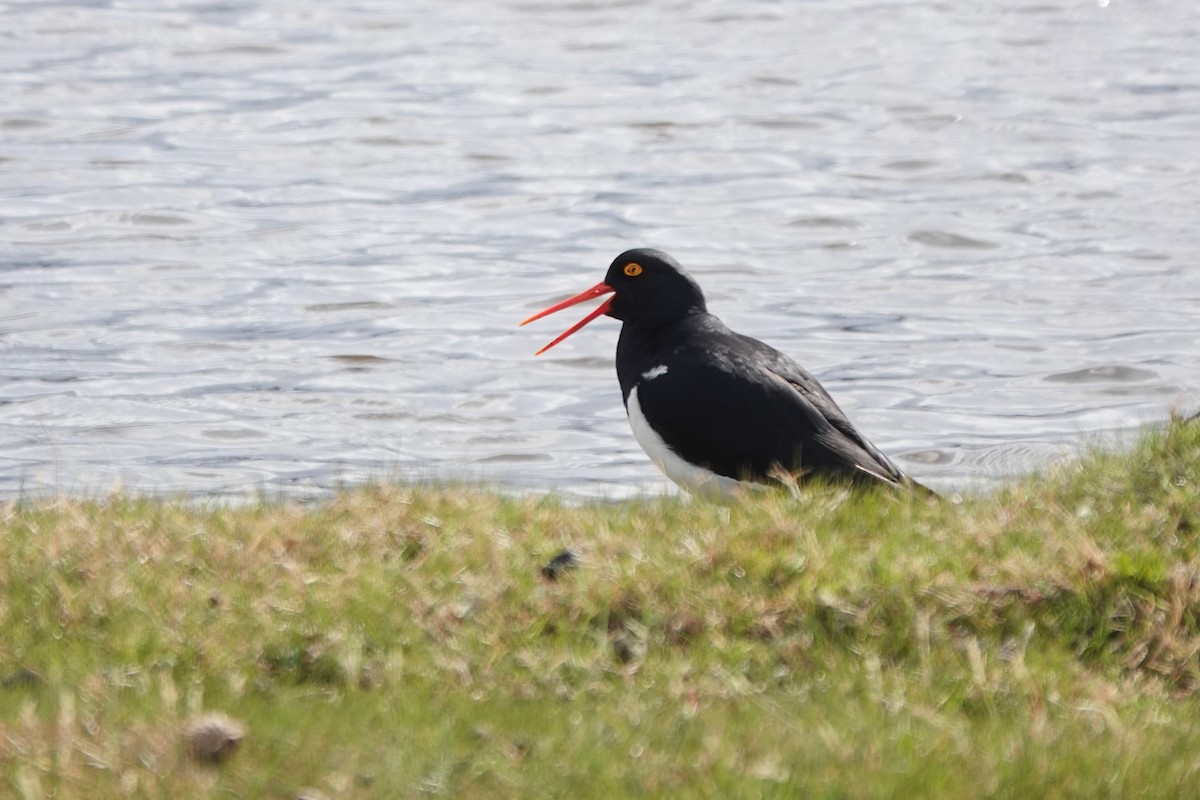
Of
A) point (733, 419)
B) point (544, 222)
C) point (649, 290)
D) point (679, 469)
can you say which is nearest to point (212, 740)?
point (733, 419)

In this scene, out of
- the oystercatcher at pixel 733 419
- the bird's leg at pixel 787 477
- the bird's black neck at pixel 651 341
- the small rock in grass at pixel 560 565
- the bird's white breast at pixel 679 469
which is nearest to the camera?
the small rock in grass at pixel 560 565

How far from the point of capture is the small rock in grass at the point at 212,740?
238 inches

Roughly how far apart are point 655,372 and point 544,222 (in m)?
13.1

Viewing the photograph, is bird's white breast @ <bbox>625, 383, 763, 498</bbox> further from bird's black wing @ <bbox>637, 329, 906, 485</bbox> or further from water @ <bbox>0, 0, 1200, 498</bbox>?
water @ <bbox>0, 0, 1200, 498</bbox>

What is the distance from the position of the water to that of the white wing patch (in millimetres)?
1555

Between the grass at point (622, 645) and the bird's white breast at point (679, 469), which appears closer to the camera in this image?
the grass at point (622, 645)

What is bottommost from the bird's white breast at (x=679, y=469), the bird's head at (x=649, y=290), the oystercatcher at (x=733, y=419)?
the bird's white breast at (x=679, y=469)

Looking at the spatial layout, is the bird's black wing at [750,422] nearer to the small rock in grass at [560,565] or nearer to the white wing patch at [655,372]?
the white wing patch at [655,372]

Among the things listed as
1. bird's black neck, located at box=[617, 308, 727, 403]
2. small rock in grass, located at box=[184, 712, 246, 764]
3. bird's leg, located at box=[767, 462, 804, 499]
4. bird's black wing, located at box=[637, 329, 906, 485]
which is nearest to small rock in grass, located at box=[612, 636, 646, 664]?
small rock in grass, located at box=[184, 712, 246, 764]

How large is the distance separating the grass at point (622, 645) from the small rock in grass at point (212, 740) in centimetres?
4

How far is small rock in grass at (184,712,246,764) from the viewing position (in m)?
6.05

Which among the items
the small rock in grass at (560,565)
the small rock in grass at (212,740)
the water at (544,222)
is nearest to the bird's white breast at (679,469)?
the water at (544,222)

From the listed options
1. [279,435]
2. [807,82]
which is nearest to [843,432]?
[279,435]

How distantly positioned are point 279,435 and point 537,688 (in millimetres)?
8959
